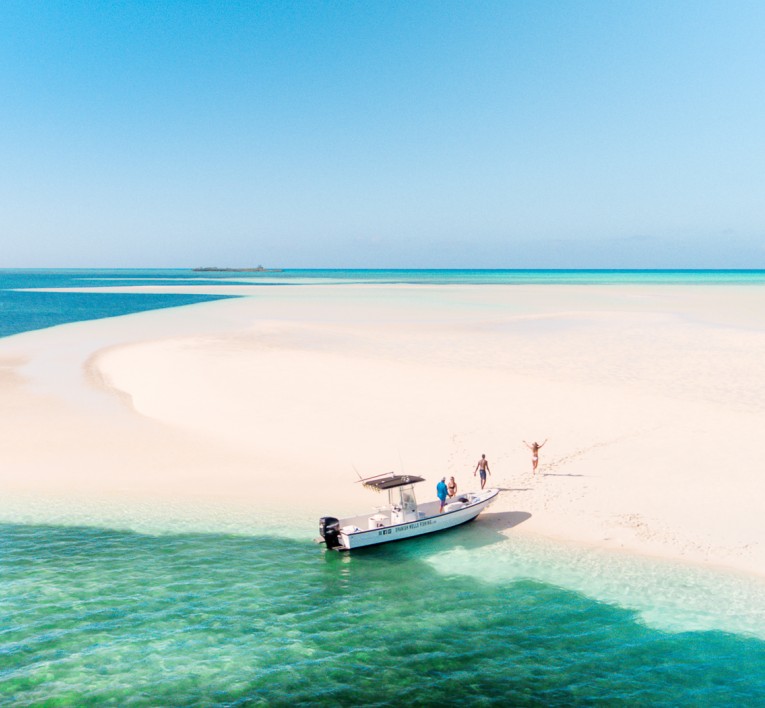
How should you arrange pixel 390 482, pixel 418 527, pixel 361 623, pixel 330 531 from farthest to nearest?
pixel 418 527 < pixel 390 482 < pixel 330 531 < pixel 361 623

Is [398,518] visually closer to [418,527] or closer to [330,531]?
[418,527]

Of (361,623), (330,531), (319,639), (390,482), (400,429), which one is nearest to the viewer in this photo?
(319,639)

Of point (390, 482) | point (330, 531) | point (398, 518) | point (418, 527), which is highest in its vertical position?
point (390, 482)

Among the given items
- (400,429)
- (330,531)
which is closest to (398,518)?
(330,531)

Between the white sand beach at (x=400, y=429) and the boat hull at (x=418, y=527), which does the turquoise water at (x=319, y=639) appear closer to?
the boat hull at (x=418, y=527)

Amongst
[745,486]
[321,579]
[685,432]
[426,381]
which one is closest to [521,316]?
[426,381]

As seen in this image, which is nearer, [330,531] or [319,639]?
[319,639]

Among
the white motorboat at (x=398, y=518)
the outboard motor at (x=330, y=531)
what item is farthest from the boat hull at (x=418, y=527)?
the outboard motor at (x=330, y=531)
